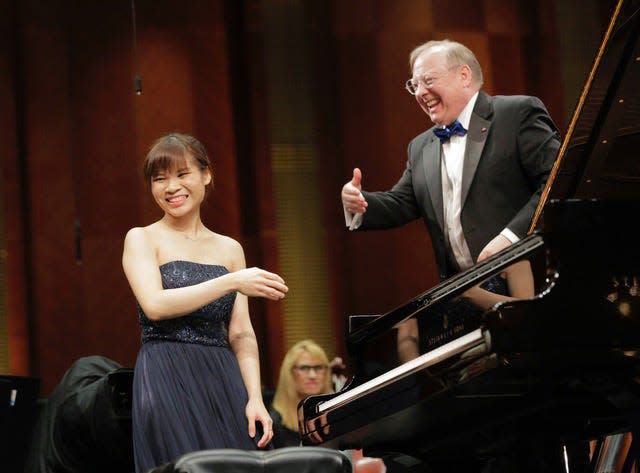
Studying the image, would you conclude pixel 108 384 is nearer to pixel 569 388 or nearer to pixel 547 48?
pixel 569 388

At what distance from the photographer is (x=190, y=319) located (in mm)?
2887

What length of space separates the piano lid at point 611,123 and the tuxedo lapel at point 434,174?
0.91 meters

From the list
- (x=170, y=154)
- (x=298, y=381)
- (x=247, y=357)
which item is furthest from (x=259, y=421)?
(x=298, y=381)

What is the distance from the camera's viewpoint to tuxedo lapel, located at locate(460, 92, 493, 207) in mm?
3545

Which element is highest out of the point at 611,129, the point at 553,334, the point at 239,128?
the point at 239,128

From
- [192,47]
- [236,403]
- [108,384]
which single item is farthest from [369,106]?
[236,403]

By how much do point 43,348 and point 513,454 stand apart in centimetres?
325

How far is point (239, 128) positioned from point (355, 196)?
2.92 metres

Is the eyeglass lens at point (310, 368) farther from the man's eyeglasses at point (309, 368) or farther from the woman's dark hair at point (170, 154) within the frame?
the woman's dark hair at point (170, 154)

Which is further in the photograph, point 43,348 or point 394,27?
point 394,27

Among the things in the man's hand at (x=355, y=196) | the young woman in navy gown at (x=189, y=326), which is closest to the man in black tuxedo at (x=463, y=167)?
the man's hand at (x=355, y=196)

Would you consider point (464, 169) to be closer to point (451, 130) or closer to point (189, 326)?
point (451, 130)

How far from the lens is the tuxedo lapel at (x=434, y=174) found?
143 inches

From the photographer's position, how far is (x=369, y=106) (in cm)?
627
